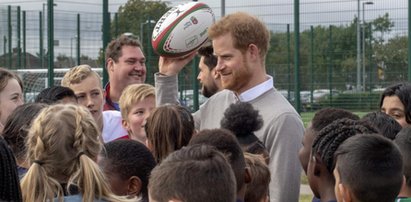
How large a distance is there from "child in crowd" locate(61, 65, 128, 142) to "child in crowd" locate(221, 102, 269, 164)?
170 cm

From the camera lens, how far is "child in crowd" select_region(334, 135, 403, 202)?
318 cm

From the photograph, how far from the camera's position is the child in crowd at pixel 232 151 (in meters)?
3.60

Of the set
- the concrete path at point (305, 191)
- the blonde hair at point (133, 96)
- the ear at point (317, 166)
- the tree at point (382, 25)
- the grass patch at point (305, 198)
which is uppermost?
the tree at point (382, 25)

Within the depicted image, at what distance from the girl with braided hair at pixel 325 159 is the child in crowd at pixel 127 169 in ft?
2.44

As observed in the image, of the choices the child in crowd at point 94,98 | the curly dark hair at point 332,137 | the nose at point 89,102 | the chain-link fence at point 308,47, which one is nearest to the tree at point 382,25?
the chain-link fence at point 308,47

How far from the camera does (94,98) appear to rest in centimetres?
600

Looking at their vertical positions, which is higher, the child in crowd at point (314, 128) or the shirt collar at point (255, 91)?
the shirt collar at point (255, 91)

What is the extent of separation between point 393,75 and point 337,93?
978 millimetres

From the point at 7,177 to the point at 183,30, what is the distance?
3333 mm

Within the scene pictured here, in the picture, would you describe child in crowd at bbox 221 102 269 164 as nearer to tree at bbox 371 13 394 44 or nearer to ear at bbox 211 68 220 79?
ear at bbox 211 68 220 79

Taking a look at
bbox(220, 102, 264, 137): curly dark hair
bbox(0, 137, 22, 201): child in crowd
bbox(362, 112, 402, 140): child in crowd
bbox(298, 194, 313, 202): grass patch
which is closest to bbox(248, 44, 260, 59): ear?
bbox(220, 102, 264, 137): curly dark hair

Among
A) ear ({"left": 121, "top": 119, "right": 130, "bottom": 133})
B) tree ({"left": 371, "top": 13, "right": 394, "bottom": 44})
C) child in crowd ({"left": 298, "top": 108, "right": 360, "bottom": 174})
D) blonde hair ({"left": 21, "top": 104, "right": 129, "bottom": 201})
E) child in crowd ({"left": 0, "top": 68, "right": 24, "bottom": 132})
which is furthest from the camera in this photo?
tree ({"left": 371, "top": 13, "right": 394, "bottom": 44})

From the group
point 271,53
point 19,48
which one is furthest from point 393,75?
point 19,48

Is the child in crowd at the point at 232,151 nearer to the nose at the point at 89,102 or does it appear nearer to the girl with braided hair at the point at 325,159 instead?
the girl with braided hair at the point at 325,159
